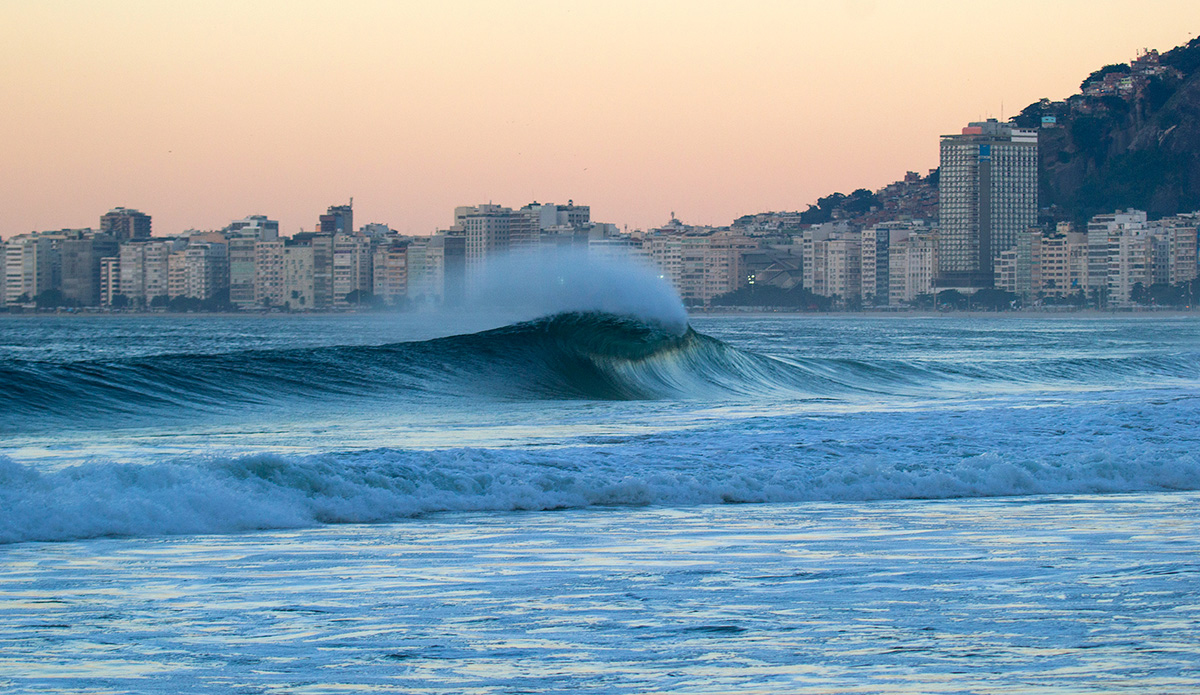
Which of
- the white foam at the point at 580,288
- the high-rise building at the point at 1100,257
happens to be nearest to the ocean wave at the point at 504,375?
the white foam at the point at 580,288

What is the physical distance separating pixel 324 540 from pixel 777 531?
274cm

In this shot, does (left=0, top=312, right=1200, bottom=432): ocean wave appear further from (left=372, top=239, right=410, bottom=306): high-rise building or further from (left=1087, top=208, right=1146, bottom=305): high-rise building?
(left=372, top=239, right=410, bottom=306): high-rise building

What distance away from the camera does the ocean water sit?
204 inches

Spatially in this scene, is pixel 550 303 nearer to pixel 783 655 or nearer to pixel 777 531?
pixel 777 531

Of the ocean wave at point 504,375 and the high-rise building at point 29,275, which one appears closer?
the ocean wave at point 504,375

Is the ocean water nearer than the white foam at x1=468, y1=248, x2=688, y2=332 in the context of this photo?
Yes

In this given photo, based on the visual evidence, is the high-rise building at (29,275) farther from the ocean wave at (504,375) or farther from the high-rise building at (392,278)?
the ocean wave at (504,375)

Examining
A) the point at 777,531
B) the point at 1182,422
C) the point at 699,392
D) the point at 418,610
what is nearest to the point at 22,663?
the point at 418,610

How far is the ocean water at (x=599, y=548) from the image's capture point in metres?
5.18

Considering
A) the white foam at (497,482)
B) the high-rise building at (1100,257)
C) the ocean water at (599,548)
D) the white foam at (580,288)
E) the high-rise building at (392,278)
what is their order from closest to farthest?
the ocean water at (599,548) < the white foam at (497,482) < the white foam at (580,288) < the high-rise building at (1100,257) < the high-rise building at (392,278)

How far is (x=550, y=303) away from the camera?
2914cm

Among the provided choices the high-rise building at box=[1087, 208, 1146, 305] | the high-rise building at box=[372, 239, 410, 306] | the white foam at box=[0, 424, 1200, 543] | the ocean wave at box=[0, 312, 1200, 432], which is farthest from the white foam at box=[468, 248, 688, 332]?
the high-rise building at box=[372, 239, 410, 306]

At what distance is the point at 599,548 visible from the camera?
26.1ft

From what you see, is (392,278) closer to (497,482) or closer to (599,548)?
(497,482)
